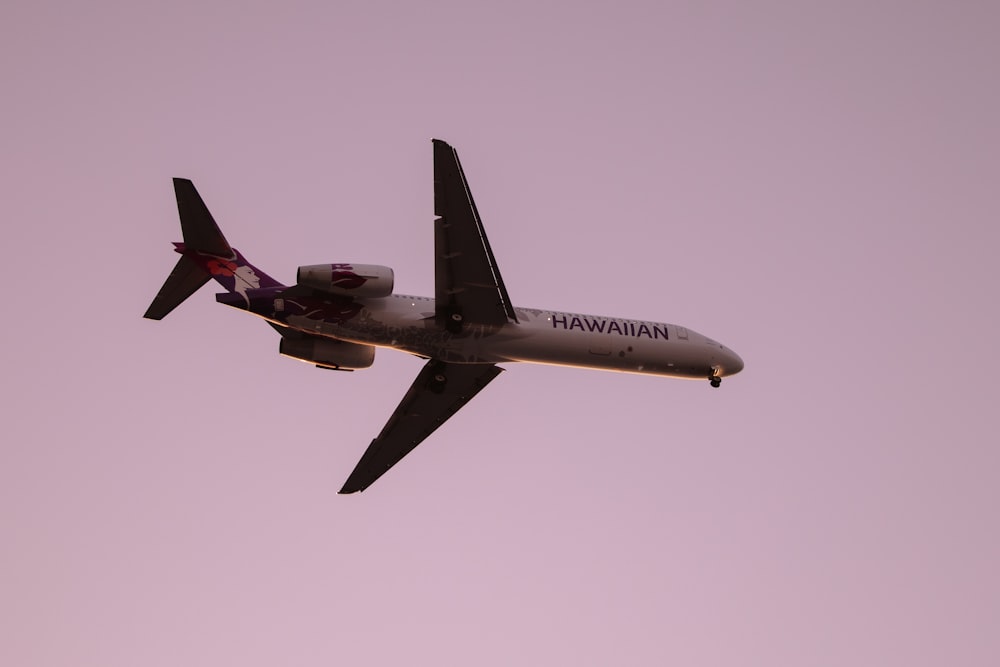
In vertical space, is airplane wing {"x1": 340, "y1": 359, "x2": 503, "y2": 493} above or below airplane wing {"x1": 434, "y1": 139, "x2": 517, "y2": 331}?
below

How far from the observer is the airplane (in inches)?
1315

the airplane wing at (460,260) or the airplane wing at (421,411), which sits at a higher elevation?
the airplane wing at (460,260)

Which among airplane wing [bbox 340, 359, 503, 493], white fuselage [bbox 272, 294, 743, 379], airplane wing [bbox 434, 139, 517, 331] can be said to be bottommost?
airplane wing [bbox 340, 359, 503, 493]

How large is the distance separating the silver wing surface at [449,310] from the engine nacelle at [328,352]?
94.0 inches

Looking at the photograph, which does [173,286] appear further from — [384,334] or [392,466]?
[392,466]

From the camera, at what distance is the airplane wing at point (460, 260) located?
3206 cm

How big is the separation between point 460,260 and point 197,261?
7.35 meters

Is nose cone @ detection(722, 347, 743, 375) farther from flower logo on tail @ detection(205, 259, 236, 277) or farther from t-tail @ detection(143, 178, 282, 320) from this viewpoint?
flower logo on tail @ detection(205, 259, 236, 277)

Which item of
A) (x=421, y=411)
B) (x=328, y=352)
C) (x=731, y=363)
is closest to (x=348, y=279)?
(x=328, y=352)

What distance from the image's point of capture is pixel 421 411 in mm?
39562

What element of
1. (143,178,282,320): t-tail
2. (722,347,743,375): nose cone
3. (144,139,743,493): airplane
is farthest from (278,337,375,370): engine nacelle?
(722,347,743,375): nose cone

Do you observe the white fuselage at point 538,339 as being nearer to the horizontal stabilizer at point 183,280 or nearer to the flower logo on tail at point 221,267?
the flower logo on tail at point 221,267

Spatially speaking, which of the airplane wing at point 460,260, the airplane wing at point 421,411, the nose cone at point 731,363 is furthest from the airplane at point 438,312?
the airplane wing at point 421,411

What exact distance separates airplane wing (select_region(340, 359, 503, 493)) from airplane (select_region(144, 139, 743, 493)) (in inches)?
47.6
